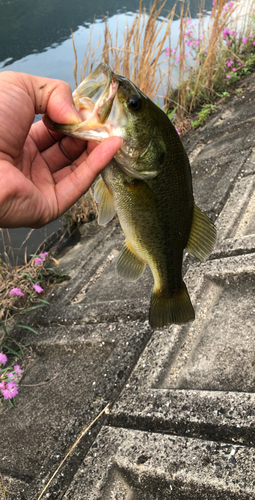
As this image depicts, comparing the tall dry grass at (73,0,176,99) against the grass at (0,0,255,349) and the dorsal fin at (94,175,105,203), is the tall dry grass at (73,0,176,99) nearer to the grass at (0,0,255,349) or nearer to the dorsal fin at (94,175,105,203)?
the grass at (0,0,255,349)

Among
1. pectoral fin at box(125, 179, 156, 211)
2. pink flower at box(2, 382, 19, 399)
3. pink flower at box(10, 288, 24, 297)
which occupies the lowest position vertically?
pink flower at box(10, 288, 24, 297)

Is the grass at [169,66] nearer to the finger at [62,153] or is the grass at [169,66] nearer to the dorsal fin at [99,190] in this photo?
the finger at [62,153]

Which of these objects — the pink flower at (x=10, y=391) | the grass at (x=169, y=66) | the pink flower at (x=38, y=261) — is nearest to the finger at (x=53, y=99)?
the pink flower at (x=10, y=391)

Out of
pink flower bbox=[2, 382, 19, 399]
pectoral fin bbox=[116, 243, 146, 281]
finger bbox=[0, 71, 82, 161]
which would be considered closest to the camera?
finger bbox=[0, 71, 82, 161]

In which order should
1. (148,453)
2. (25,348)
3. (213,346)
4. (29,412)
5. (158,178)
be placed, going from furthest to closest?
(25,348), (29,412), (213,346), (148,453), (158,178)

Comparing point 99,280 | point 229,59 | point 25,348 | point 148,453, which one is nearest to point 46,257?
point 99,280

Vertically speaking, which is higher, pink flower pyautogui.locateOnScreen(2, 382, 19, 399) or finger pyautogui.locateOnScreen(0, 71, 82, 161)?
finger pyautogui.locateOnScreen(0, 71, 82, 161)

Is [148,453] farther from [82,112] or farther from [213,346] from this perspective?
[82,112]

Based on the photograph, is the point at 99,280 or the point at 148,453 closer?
the point at 148,453

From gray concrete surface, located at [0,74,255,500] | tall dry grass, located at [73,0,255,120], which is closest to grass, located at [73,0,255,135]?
tall dry grass, located at [73,0,255,120]
